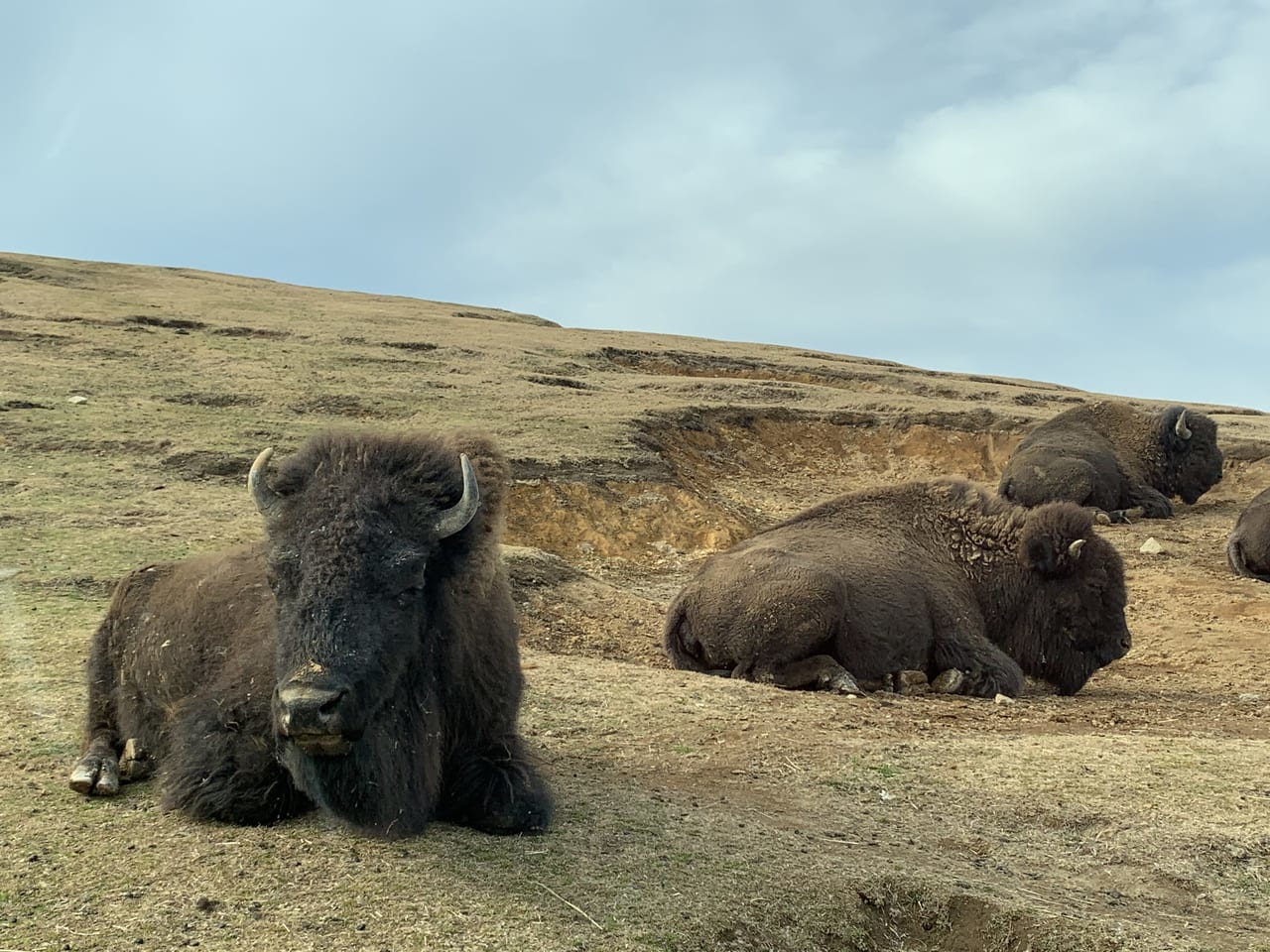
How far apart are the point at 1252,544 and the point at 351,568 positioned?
44.6 feet

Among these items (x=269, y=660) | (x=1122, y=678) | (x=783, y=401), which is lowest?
(x=1122, y=678)

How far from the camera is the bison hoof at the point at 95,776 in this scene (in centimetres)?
508

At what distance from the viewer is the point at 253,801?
462cm

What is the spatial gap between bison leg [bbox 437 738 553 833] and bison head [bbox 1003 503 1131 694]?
20.9 ft

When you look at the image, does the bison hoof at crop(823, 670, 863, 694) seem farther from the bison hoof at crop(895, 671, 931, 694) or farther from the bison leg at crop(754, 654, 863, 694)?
the bison hoof at crop(895, 671, 931, 694)

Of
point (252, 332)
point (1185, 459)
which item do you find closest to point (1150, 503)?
point (1185, 459)

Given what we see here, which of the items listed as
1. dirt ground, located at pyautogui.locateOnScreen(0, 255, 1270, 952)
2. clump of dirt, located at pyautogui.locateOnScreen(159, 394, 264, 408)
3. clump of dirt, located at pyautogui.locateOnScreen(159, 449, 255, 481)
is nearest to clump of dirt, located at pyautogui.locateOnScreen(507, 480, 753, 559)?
dirt ground, located at pyautogui.locateOnScreen(0, 255, 1270, 952)

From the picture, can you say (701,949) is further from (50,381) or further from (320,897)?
(50,381)

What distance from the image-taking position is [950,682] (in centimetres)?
939

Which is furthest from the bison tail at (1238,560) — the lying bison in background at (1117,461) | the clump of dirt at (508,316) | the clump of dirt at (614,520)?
the clump of dirt at (508,316)

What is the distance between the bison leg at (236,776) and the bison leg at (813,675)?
15.6ft

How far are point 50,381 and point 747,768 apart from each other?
18.8 metres

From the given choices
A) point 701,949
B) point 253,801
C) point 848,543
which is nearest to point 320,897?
point 253,801

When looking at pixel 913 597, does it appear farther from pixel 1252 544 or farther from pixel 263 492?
pixel 1252 544
